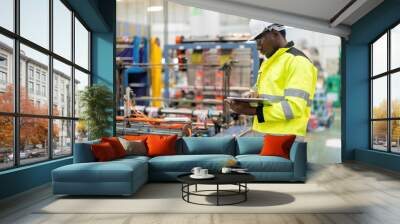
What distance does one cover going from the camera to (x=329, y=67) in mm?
14516

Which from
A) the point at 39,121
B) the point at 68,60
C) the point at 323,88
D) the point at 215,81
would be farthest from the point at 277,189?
the point at 323,88

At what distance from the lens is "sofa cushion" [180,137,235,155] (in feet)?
19.5

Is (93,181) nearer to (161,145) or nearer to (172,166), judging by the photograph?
(172,166)

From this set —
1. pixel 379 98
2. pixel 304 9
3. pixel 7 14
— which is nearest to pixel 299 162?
pixel 304 9

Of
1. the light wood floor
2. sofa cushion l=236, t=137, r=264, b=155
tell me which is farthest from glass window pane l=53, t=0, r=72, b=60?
sofa cushion l=236, t=137, r=264, b=155

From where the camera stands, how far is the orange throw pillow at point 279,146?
557 centimetres

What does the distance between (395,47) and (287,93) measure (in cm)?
625

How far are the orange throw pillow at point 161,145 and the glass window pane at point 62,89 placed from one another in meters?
1.34

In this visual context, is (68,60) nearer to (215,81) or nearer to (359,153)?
(215,81)

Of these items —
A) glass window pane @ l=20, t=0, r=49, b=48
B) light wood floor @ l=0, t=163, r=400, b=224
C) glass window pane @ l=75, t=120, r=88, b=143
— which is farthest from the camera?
glass window pane @ l=75, t=120, r=88, b=143

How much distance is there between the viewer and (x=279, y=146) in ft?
18.3

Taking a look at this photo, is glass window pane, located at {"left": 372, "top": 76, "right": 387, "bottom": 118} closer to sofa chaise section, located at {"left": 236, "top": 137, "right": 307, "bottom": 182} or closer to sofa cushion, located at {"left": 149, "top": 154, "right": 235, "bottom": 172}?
sofa chaise section, located at {"left": 236, "top": 137, "right": 307, "bottom": 182}

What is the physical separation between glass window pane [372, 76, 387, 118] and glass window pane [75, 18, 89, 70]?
5.23 meters

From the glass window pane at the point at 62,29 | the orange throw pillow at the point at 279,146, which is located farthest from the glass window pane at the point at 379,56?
the glass window pane at the point at 62,29
